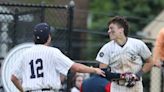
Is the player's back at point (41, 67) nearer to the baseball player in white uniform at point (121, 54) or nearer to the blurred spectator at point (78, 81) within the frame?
the baseball player in white uniform at point (121, 54)

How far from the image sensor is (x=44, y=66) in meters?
9.87

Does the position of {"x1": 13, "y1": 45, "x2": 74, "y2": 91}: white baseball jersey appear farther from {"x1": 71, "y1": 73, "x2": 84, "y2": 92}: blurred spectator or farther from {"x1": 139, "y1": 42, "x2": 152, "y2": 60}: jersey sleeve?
{"x1": 71, "y1": 73, "x2": 84, "y2": 92}: blurred spectator

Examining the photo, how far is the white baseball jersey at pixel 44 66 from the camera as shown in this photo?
32.3 feet

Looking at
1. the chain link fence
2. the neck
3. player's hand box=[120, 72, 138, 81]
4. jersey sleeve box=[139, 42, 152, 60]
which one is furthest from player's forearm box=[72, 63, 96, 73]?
the chain link fence

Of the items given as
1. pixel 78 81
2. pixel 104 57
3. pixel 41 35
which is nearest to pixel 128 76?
pixel 104 57

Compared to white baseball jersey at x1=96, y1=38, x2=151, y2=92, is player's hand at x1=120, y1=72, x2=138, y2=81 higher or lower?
lower

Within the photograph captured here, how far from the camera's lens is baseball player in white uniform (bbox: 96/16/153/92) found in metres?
10.9

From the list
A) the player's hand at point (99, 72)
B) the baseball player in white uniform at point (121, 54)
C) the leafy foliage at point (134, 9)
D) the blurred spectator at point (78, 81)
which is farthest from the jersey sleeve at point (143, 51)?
the leafy foliage at point (134, 9)

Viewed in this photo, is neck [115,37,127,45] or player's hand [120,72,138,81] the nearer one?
player's hand [120,72,138,81]

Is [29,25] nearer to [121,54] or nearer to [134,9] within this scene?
[121,54]

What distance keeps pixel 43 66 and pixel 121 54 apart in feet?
4.94

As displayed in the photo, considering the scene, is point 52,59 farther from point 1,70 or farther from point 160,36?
point 160,36

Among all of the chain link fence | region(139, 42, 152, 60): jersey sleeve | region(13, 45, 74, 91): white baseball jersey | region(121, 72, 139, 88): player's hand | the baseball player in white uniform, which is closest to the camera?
region(13, 45, 74, 91): white baseball jersey

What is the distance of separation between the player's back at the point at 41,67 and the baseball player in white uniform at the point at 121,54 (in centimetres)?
125
